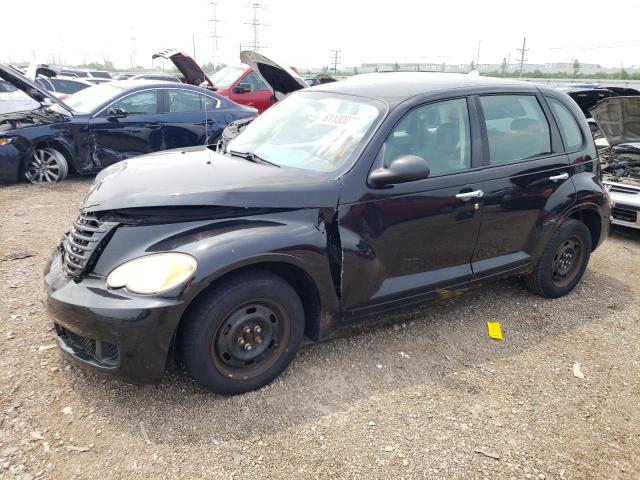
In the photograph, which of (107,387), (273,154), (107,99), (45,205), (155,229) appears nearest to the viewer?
(155,229)

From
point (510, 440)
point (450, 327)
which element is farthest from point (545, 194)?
point (510, 440)

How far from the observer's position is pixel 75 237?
285cm

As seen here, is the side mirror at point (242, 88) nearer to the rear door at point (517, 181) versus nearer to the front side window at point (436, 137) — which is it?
the rear door at point (517, 181)

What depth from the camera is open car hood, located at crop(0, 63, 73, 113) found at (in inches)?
255

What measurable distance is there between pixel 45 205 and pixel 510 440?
6057mm

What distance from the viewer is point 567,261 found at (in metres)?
4.44

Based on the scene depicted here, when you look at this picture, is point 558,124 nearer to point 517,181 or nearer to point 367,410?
point 517,181

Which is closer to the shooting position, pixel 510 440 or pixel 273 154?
pixel 510 440

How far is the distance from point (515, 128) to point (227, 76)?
9.16 m

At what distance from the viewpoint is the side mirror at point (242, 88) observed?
11117mm

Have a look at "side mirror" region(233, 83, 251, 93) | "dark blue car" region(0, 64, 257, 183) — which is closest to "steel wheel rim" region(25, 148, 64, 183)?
"dark blue car" region(0, 64, 257, 183)

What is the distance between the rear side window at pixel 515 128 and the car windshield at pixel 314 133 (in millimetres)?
946

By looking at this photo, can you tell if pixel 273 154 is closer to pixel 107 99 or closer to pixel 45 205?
pixel 45 205

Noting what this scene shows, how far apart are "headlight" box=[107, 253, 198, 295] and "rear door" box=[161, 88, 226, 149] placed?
5.45m
